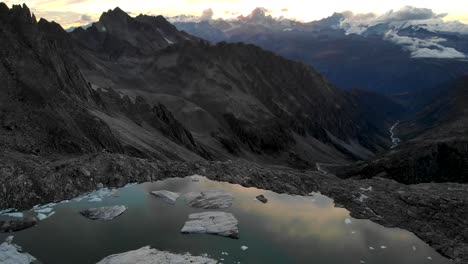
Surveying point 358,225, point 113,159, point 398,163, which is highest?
point 113,159

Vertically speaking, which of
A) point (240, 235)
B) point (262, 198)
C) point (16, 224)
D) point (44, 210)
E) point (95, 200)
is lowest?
point (262, 198)

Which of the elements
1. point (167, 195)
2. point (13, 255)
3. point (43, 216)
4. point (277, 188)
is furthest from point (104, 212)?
point (277, 188)

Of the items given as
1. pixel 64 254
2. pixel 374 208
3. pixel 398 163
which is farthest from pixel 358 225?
pixel 398 163

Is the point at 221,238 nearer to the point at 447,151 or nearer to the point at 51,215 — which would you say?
the point at 51,215

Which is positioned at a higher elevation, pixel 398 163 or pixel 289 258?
pixel 289 258

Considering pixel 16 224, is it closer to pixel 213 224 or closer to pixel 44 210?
pixel 44 210

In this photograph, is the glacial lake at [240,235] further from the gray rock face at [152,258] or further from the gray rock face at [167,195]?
the gray rock face at [152,258]

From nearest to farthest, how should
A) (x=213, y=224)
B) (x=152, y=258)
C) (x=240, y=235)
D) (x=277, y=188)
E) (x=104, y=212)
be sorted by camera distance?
(x=152, y=258)
(x=240, y=235)
(x=213, y=224)
(x=104, y=212)
(x=277, y=188)

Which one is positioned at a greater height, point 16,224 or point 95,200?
point 16,224
